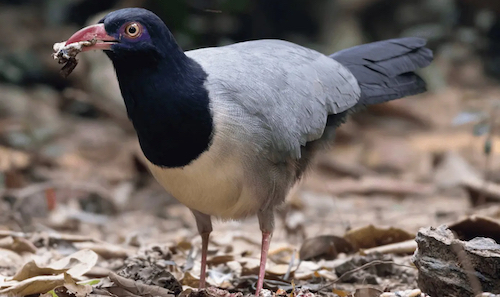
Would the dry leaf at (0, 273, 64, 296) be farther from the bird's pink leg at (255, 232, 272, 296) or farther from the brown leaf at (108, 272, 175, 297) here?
the bird's pink leg at (255, 232, 272, 296)

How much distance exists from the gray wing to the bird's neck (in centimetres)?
10

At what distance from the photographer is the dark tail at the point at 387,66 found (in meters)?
4.16

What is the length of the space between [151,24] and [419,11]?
27.0 feet

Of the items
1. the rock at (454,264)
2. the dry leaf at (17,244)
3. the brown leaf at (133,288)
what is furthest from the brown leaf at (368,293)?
the dry leaf at (17,244)

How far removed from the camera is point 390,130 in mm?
8688

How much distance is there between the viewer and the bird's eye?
3.04 m

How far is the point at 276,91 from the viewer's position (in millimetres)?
3404

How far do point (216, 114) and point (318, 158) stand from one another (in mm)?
2569

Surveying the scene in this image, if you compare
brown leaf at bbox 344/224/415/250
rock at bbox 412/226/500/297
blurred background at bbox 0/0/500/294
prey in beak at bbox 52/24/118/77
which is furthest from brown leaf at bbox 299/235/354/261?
prey in beak at bbox 52/24/118/77

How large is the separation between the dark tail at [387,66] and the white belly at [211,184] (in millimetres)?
1187

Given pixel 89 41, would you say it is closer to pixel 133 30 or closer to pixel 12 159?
pixel 133 30

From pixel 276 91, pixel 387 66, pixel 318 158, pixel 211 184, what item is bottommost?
pixel 211 184

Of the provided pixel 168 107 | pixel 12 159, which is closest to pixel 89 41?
pixel 168 107

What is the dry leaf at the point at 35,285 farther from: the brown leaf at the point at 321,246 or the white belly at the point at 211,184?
the brown leaf at the point at 321,246
